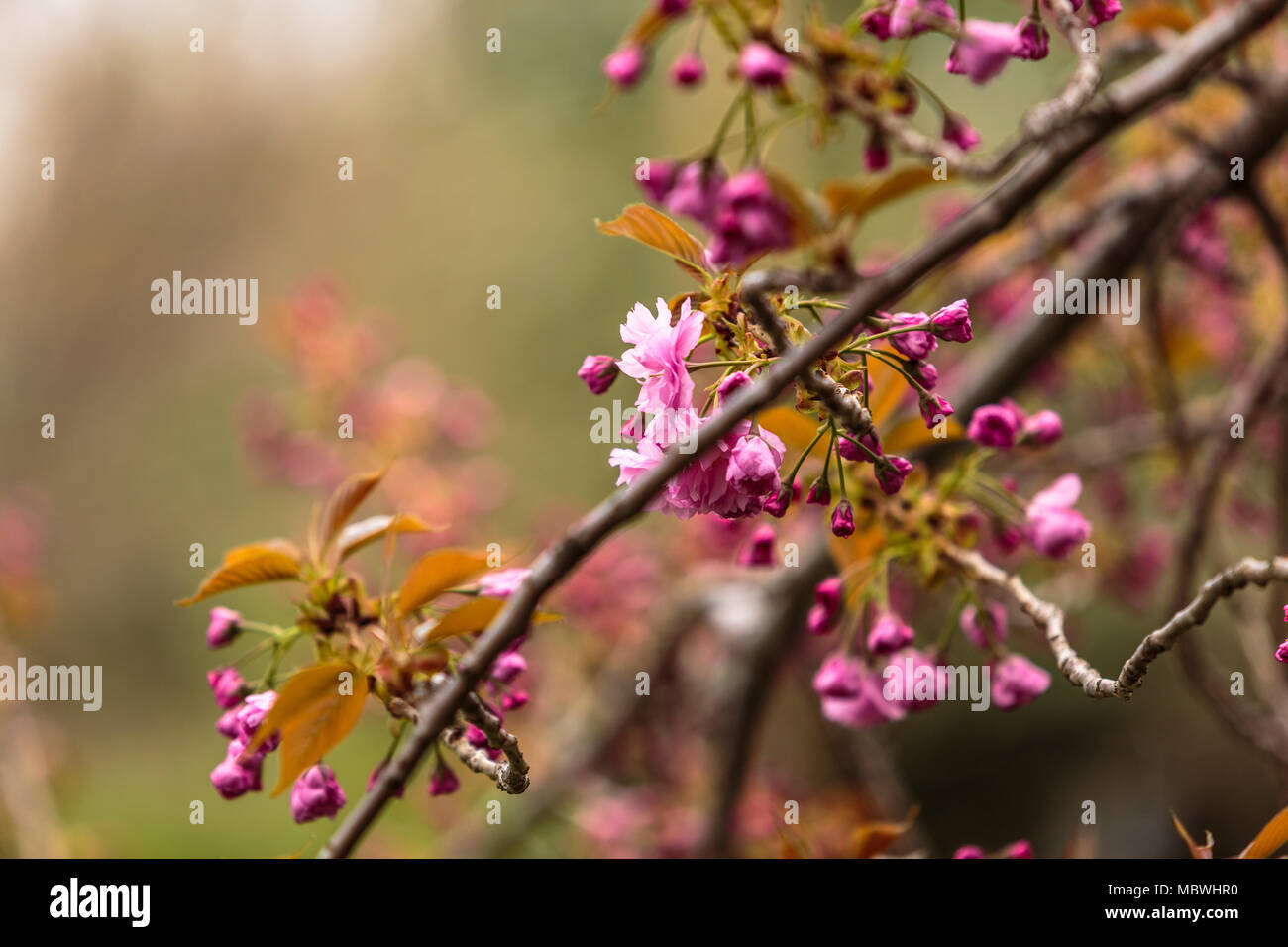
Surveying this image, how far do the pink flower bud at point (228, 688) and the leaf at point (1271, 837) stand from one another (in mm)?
400

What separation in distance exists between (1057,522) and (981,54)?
0.23 metres

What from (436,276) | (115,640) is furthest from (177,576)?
(436,276)

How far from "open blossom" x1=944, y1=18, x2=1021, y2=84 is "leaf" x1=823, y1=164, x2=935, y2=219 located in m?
Result: 0.05

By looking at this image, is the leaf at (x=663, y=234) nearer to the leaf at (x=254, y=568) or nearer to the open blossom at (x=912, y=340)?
the open blossom at (x=912, y=340)

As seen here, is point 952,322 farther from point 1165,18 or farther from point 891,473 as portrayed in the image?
point 1165,18

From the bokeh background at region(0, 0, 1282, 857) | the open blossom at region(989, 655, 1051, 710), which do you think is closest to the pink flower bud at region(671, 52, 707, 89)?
the open blossom at region(989, 655, 1051, 710)

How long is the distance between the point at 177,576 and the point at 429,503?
1.56m

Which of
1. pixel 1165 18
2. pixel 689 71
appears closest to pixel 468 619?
pixel 689 71

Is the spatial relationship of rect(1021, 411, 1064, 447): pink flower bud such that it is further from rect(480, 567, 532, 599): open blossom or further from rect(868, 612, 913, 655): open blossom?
rect(480, 567, 532, 599): open blossom

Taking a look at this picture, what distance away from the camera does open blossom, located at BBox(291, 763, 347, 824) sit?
1.25 ft

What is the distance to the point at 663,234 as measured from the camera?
31 cm

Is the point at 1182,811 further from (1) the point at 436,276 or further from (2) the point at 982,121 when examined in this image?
(1) the point at 436,276

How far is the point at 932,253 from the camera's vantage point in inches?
10.8

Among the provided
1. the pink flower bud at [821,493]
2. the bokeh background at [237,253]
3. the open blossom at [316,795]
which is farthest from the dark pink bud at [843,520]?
the bokeh background at [237,253]
